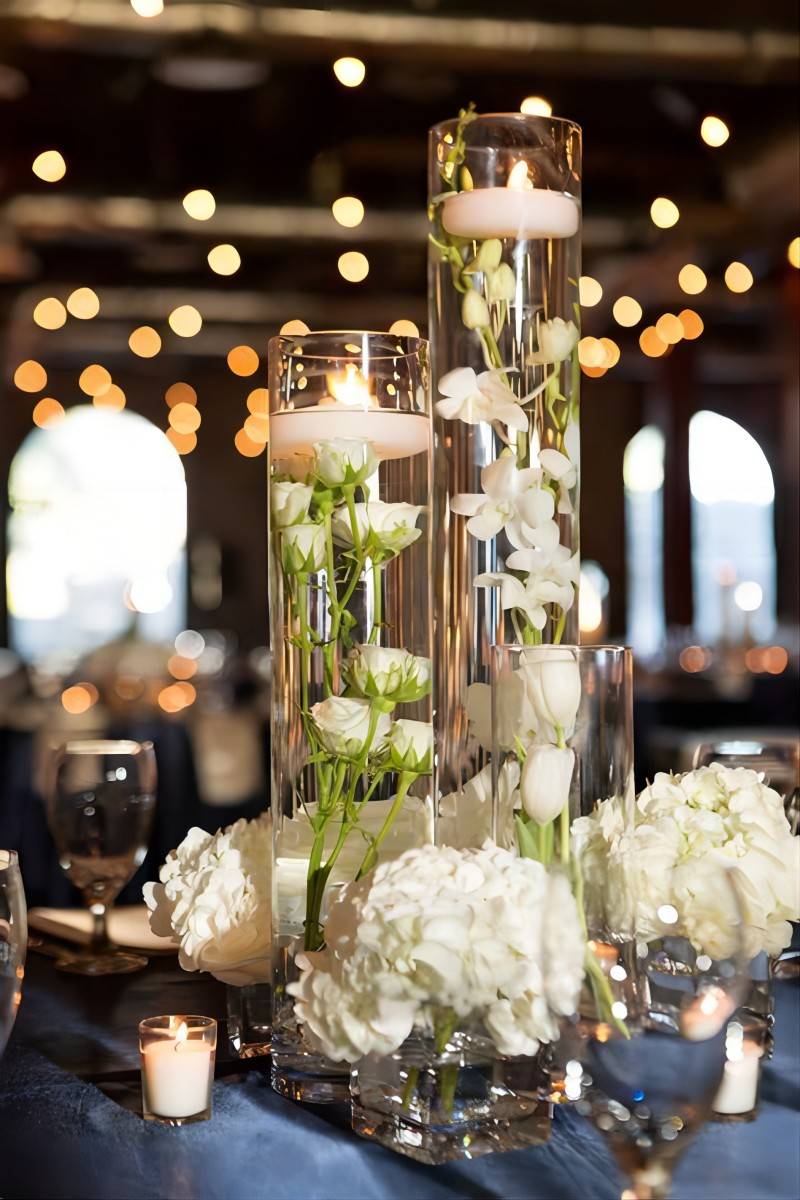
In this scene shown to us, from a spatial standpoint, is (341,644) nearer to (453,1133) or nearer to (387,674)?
(387,674)

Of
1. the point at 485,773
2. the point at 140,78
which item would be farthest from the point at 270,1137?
the point at 140,78

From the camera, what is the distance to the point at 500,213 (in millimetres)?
1093

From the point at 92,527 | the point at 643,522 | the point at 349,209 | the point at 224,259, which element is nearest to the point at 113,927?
the point at 349,209

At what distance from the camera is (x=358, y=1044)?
34.7 inches

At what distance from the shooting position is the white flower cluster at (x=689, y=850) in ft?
2.85

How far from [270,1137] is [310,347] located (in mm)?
552

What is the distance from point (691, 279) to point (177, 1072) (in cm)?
933

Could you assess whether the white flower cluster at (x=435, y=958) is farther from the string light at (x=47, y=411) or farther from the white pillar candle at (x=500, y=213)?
the string light at (x=47, y=411)

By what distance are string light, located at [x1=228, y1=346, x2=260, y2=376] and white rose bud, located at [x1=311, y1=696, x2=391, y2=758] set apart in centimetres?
1135

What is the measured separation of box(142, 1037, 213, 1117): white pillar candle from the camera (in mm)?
987

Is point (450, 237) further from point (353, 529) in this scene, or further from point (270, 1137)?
point (270, 1137)

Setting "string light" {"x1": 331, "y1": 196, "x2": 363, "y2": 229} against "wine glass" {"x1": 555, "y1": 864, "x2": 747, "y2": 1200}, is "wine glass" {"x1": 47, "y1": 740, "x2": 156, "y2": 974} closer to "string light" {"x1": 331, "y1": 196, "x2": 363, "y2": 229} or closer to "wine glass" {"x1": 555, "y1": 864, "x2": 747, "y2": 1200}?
"wine glass" {"x1": 555, "y1": 864, "x2": 747, "y2": 1200}

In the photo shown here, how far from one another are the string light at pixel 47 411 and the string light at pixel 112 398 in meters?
0.35

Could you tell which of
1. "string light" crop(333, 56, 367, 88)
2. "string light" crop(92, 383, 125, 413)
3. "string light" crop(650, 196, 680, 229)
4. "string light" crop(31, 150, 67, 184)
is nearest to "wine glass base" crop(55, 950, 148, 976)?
"string light" crop(333, 56, 367, 88)
